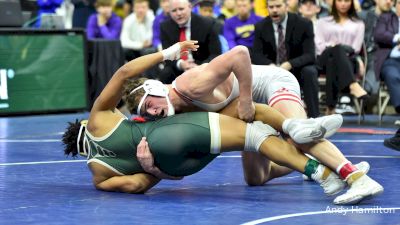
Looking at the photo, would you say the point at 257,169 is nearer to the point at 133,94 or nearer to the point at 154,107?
the point at 154,107

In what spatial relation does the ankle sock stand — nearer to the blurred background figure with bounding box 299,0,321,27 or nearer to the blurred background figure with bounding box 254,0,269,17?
the blurred background figure with bounding box 299,0,321,27

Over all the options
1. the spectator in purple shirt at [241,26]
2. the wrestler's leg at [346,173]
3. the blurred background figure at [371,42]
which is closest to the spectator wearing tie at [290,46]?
the blurred background figure at [371,42]

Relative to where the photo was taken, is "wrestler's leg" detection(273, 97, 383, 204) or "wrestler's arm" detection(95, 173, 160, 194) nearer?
"wrestler's leg" detection(273, 97, 383, 204)

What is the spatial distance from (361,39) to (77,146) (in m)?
5.46

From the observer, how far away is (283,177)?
643 centimetres

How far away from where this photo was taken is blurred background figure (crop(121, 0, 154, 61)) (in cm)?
1279

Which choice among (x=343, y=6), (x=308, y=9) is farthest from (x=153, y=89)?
(x=308, y=9)

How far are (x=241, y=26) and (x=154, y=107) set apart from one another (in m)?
6.26

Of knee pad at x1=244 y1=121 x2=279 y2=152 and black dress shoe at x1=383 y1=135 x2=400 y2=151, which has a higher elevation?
knee pad at x1=244 y1=121 x2=279 y2=152

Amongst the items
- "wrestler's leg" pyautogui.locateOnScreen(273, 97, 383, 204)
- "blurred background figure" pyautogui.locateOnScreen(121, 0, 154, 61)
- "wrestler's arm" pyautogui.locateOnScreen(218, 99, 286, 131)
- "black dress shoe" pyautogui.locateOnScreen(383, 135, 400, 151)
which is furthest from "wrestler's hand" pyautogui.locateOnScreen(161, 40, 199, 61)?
"blurred background figure" pyautogui.locateOnScreen(121, 0, 154, 61)

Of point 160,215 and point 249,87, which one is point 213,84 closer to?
point 249,87

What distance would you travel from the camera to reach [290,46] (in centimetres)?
970

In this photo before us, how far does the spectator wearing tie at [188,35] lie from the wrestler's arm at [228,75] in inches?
162

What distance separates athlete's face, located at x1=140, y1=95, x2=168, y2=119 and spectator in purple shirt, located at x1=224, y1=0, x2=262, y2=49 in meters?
5.93
